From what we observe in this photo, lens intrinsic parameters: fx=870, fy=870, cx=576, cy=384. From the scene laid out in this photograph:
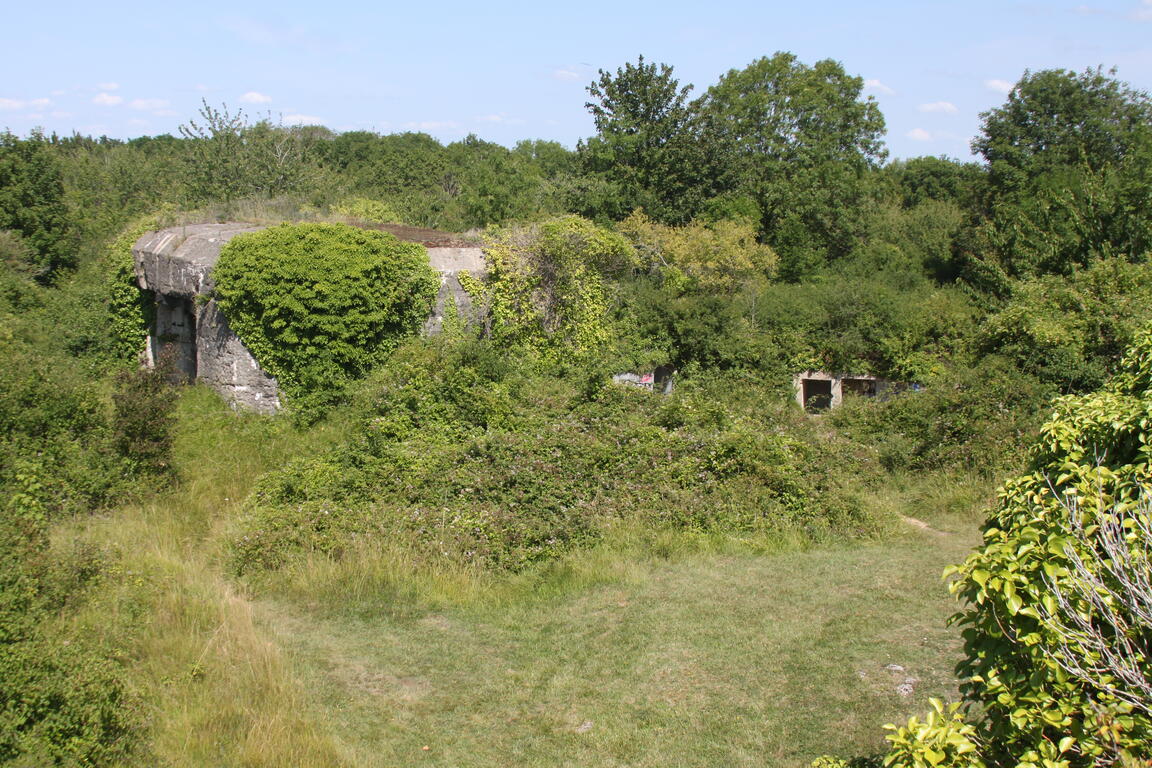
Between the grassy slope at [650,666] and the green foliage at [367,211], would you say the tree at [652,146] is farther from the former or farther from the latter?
the grassy slope at [650,666]

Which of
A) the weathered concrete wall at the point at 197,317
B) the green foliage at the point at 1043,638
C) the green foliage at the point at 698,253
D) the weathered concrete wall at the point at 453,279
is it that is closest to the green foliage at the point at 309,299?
the weathered concrete wall at the point at 197,317

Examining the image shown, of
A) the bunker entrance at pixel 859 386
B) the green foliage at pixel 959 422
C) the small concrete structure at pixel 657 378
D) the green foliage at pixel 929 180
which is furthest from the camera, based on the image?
the green foliage at pixel 929 180

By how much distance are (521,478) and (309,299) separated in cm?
479

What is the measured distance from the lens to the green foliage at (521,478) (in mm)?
8797

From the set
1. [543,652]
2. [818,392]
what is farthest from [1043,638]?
[818,392]

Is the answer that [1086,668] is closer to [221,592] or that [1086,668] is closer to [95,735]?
[95,735]

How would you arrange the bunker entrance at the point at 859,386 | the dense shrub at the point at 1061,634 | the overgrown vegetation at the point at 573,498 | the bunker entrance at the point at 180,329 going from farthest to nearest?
the bunker entrance at the point at 859,386
the bunker entrance at the point at 180,329
the overgrown vegetation at the point at 573,498
the dense shrub at the point at 1061,634

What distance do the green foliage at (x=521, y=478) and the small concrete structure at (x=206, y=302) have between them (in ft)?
7.21

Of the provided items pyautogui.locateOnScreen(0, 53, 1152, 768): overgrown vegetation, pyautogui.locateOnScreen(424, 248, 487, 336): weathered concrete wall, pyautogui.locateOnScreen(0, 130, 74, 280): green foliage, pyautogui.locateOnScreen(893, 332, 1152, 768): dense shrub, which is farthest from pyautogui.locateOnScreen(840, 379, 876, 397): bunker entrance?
pyautogui.locateOnScreen(0, 130, 74, 280): green foliage

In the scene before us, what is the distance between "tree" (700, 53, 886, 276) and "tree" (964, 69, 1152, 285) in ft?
16.2

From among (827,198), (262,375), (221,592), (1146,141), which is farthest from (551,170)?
(221,592)

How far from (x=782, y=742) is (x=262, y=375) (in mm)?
9778

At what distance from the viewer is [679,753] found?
17.3 feet

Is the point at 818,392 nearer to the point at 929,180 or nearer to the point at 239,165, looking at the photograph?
the point at 239,165
